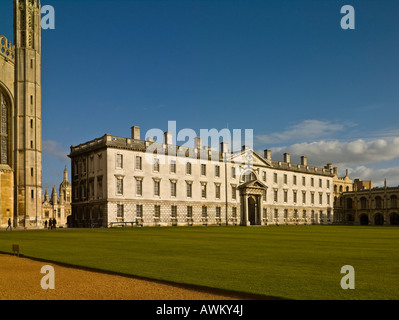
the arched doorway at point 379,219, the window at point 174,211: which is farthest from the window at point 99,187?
the arched doorway at point 379,219

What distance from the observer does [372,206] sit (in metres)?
83.2

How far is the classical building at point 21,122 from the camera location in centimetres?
4541

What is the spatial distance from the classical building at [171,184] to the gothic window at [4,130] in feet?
31.1

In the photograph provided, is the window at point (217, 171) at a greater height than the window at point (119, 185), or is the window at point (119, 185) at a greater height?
the window at point (217, 171)

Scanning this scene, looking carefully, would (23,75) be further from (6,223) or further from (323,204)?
(323,204)

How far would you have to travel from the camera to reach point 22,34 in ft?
155

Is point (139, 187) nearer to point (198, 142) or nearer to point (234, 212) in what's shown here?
point (198, 142)

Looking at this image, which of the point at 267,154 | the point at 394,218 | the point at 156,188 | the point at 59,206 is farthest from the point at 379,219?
the point at 59,206

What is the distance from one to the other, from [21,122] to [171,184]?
19.1m

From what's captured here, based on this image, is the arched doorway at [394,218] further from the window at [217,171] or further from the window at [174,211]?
the window at [174,211]

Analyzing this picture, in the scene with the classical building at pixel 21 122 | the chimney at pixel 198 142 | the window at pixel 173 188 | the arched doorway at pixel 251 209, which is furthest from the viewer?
the arched doorway at pixel 251 209

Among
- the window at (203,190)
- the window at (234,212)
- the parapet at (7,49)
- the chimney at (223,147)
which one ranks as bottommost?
the window at (234,212)

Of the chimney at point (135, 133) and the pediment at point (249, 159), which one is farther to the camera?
the pediment at point (249, 159)
